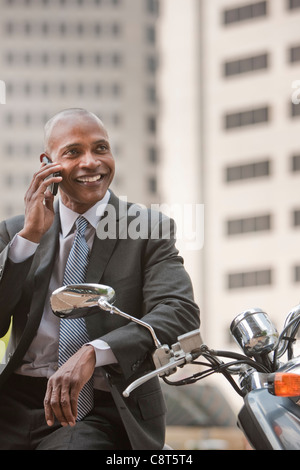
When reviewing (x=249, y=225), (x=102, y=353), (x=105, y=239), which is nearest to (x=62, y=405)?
(x=102, y=353)

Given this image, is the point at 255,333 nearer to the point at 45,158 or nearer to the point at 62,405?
the point at 62,405

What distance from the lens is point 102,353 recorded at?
7.48 ft

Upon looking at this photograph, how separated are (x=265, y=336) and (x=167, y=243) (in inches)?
23.2

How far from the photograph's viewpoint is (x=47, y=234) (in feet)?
9.08

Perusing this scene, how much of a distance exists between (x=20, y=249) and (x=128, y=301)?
350mm

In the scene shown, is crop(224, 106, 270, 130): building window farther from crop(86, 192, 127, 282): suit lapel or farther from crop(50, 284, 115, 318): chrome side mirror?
crop(50, 284, 115, 318): chrome side mirror

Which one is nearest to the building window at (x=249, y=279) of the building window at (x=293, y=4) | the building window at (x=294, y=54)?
the building window at (x=294, y=54)

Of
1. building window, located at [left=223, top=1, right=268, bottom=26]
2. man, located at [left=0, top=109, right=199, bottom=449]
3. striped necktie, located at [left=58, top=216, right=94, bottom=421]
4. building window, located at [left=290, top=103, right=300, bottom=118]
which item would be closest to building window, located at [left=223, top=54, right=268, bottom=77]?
building window, located at [left=223, top=1, right=268, bottom=26]

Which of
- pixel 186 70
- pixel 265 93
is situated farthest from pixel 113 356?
pixel 186 70

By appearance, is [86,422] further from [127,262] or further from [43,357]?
[127,262]

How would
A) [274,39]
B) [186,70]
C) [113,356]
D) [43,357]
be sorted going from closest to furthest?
1. [113,356]
2. [43,357]
3. [274,39]
4. [186,70]

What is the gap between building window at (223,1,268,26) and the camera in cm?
5519

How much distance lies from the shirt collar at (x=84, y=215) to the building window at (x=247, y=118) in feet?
168

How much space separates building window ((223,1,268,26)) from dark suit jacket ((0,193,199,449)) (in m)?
54.3
